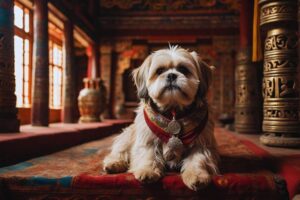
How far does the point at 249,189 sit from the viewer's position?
6.92 feet

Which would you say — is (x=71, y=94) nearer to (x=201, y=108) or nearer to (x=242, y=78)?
(x=242, y=78)

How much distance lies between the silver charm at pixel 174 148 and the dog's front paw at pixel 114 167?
0.36 m

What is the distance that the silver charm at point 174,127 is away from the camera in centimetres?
227

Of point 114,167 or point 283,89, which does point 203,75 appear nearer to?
point 114,167

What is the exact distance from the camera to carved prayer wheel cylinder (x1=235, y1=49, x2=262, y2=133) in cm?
569

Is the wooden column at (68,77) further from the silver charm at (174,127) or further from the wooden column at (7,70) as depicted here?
the silver charm at (174,127)

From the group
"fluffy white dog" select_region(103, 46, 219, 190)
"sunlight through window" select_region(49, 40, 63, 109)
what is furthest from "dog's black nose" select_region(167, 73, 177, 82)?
"sunlight through window" select_region(49, 40, 63, 109)

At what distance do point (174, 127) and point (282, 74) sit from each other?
1.47 m

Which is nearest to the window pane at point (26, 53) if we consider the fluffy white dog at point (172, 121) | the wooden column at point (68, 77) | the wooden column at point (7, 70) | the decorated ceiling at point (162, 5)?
the wooden column at point (68, 77)

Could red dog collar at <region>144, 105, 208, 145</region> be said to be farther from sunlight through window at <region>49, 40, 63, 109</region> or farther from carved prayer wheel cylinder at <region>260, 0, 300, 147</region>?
sunlight through window at <region>49, 40, 63, 109</region>

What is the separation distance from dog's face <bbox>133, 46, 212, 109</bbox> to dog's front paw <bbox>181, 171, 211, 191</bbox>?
50 cm

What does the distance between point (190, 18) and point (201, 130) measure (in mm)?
8580

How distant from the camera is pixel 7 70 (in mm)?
3539

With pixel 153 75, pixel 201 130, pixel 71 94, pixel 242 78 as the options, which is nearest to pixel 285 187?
pixel 201 130
